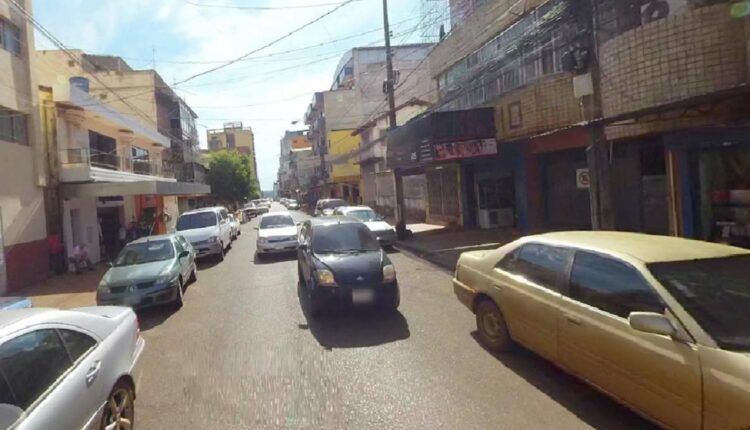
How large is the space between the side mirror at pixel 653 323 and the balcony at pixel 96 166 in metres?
16.9

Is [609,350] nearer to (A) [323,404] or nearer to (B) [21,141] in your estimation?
(A) [323,404]

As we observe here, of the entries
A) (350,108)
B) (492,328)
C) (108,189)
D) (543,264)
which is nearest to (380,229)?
(108,189)

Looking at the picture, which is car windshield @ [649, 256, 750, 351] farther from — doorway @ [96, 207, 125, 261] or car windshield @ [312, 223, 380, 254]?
doorway @ [96, 207, 125, 261]

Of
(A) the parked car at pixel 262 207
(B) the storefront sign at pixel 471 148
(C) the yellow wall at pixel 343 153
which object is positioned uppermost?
(C) the yellow wall at pixel 343 153

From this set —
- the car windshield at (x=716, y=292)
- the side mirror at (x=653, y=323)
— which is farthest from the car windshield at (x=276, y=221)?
the side mirror at (x=653, y=323)

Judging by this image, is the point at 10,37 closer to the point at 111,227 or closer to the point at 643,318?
the point at 111,227

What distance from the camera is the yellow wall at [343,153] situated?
4669cm

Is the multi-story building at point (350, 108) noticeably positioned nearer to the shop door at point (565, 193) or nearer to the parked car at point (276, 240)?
the parked car at point (276, 240)

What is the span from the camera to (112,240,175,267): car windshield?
9438mm

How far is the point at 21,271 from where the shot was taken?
42.8ft

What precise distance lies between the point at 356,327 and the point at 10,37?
14099mm

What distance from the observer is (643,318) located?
3232 mm

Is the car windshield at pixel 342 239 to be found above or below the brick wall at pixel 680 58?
below

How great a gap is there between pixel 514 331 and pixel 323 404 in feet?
7.10
